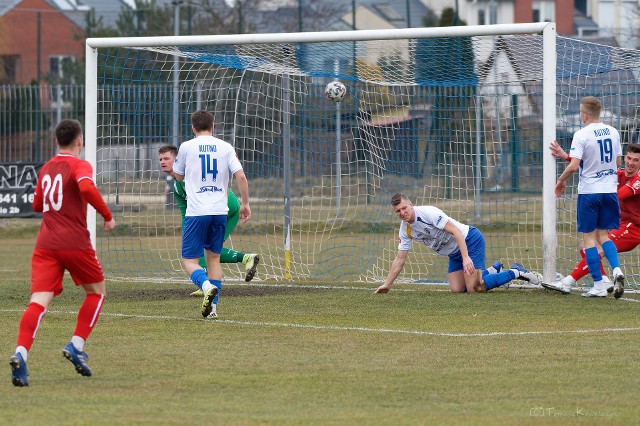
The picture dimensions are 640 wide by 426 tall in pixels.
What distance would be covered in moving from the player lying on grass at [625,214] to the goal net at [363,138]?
28 centimetres

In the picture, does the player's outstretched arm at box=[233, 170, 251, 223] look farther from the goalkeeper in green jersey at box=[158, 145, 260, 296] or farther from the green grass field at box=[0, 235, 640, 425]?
the goalkeeper in green jersey at box=[158, 145, 260, 296]

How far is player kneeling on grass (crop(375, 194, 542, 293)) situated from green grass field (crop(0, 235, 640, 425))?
0.25 metres

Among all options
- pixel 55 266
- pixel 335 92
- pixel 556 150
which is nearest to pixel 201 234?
pixel 55 266

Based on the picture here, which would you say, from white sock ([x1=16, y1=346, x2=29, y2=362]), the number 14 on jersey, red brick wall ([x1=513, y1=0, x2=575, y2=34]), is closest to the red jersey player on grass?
white sock ([x1=16, y1=346, x2=29, y2=362])

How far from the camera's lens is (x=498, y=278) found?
41.4 ft

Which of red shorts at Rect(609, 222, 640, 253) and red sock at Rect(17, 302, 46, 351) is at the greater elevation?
red shorts at Rect(609, 222, 640, 253)

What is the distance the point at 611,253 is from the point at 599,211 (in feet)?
1.56

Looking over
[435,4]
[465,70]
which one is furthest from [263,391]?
[435,4]

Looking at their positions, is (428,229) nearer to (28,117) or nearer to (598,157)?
(598,157)

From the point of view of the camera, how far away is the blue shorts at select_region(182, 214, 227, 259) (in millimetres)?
10594

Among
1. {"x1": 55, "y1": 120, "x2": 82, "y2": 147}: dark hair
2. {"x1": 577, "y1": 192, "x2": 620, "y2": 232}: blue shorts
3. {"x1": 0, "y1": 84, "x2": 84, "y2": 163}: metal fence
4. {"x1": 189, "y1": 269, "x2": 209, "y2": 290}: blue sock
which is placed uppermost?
{"x1": 0, "y1": 84, "x2": 84, "y2": 163}: metal fence

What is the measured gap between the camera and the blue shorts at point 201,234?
10.6 metres

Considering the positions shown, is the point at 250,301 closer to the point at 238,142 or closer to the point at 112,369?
the point at 112,369

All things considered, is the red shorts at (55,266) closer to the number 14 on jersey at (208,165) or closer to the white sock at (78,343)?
the white sock at (78,343)
